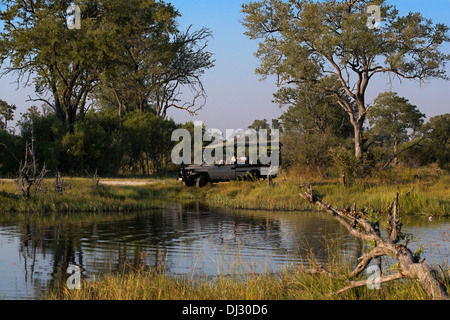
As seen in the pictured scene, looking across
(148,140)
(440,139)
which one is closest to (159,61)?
(148,140)

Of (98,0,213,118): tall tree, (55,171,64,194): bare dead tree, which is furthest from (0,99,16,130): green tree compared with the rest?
(55,171,64,194): bare dead tree

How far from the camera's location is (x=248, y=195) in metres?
26.0

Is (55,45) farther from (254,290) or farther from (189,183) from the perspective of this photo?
(254,290)

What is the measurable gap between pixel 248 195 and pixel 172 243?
37.6ft

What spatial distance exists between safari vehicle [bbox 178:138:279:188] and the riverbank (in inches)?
19.4

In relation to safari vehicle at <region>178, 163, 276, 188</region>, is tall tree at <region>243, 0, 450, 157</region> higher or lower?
higher

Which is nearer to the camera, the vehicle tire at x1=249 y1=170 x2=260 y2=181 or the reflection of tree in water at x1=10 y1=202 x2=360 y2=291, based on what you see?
the reflection of tree in water at x1=10 y1=202 x2=360 y2=291

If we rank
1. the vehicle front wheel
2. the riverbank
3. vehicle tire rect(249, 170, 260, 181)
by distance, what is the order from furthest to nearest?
the vehicle front wheel
vehicle tire rect(249, 170, 260, 181)
the riverbank

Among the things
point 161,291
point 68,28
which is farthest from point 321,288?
point 68,28

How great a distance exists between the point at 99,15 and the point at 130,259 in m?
28.6

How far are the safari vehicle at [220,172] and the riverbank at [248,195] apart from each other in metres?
0.49

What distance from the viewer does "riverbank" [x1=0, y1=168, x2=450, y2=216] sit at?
71.4 feet

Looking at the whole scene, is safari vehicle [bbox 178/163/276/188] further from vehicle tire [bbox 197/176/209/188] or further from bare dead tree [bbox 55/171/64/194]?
bare dead tree [bbox 55/171/64/194]
